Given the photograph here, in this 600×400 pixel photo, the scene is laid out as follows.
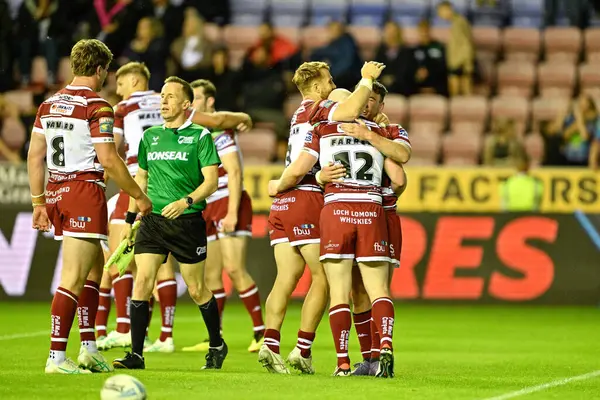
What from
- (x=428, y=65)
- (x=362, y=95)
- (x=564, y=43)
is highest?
(x=564, y=43)

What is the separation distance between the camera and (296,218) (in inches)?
400

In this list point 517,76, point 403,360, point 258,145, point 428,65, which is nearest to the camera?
point 403,360

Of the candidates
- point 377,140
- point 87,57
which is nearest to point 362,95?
point 377,140

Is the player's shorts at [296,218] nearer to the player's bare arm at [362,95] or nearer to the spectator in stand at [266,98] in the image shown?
the player's bare arm at [362,95]

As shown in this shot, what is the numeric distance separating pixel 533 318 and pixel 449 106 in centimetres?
607

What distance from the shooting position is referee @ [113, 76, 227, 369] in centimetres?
987

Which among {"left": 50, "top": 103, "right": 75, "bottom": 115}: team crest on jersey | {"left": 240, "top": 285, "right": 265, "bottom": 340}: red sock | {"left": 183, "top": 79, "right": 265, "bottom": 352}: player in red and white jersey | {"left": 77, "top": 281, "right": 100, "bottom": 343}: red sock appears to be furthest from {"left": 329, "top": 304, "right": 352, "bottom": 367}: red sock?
{"left": 240, "top": 285, "right": 265, "bottom": 340}: red sock

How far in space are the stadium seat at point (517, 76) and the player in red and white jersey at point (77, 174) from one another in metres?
14.3

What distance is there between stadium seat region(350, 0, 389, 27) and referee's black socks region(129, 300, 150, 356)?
14.7 meters

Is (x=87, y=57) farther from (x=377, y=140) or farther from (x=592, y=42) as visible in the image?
(x=592, y=42)

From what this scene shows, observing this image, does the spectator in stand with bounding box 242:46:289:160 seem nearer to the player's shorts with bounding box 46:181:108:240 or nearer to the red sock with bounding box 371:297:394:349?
the player's shorts with bounding box 46:181:108:240

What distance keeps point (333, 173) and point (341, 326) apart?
110 centimetres

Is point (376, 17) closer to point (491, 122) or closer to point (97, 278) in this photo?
point (491, 122)

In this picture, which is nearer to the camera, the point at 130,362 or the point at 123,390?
the point at 123,390
